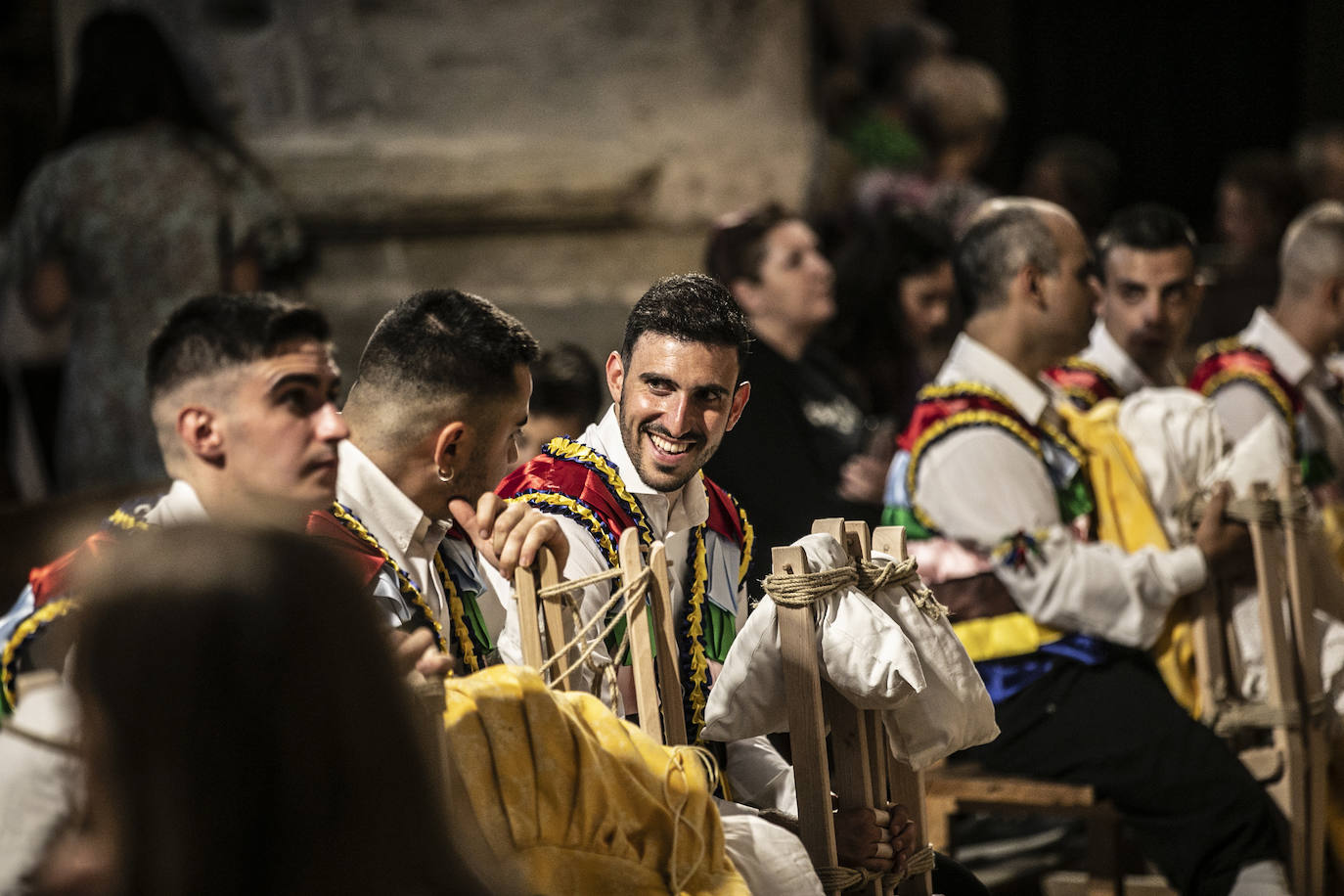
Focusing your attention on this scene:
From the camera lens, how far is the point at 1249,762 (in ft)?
10.7

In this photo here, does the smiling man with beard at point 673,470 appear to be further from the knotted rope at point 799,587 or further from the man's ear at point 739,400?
the knotted rope at point 799,587

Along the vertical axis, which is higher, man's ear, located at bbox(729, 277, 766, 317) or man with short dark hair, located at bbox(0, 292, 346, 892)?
man's ear, located at bbox(729, 277, 766, 317)

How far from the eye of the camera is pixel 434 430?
228 centimetres

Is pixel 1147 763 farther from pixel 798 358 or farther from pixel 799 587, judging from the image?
A: pixel 798 358

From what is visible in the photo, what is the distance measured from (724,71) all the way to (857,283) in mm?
778

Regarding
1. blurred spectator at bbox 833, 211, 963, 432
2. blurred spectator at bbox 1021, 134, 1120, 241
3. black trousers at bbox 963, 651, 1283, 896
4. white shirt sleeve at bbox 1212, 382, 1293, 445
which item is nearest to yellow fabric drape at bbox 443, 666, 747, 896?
black trousers at bbox 963, 651, 1283, 896

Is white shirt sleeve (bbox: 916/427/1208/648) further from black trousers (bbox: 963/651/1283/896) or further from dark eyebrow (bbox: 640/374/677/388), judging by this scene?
dark eyebrow (bbox: 640/374/677/388)

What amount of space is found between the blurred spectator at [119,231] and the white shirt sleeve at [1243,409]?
260 cm

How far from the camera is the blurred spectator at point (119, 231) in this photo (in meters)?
4.29

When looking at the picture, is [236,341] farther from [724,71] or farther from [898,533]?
[724,71]

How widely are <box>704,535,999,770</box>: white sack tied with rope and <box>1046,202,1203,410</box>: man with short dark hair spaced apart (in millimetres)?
1804

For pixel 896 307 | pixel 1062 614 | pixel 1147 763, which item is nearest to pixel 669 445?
pixel 1062 614

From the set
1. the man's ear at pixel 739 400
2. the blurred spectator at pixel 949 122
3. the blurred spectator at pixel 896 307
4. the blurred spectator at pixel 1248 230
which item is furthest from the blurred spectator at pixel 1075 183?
the man's ear at pixel 739 400

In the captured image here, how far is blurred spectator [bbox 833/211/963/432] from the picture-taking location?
504 cm
